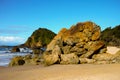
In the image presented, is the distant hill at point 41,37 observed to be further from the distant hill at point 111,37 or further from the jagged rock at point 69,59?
the jagged rock at point 69,59

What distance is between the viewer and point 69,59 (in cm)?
1981

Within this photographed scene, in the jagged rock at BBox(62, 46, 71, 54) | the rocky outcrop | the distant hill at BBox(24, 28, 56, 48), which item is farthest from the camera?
the distant hill at BBox(24, 28, 56, 48)

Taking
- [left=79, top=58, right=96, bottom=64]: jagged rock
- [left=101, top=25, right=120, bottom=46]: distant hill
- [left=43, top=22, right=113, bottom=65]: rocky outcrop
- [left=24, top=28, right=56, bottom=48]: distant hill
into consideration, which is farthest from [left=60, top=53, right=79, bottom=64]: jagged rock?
[left=24, top=28, right=56, bottom=48]: distant hill

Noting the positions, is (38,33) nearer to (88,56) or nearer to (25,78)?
(88,56)

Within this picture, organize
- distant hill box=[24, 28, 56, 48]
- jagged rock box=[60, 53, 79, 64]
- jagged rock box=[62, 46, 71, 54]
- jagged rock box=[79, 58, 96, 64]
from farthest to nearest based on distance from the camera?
distant hill box=[24, 28, 56, 48], jagged rock box=[62, 46, 71, 54], jagged rock box=[79, 58, 96, 64], jagged rock box=[60, 53, 79, 64]

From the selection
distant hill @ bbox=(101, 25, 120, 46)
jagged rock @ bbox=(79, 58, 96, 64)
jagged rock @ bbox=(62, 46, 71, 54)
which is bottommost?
jagged rock @ bbox=(79, 58, 96, 64)

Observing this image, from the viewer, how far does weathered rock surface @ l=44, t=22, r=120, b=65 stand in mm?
20047

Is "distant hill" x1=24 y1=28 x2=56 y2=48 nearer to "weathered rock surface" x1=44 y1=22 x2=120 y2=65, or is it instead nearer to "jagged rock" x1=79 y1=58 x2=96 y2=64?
"weathered rock surface" x1=44 y1=22 x2=120 y2=65

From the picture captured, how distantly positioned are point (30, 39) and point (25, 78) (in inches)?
2938

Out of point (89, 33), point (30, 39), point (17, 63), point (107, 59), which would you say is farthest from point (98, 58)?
point (30, 39)

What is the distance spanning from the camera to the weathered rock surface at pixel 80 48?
2005 centimetres

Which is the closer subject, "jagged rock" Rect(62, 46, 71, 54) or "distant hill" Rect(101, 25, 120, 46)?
"jagged rock" Rect(62, 46, 71, 54)

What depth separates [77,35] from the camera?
887 inches

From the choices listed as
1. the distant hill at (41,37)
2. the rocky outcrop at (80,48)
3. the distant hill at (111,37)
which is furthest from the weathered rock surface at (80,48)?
the distant hill at (41,37)
